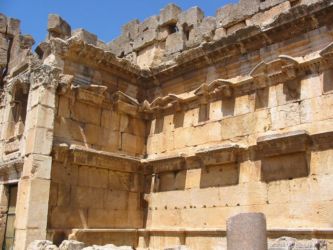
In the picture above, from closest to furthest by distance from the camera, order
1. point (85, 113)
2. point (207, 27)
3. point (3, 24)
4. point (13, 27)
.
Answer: point (85, 113)
point (207, 27)
point (3, 24)
point (13, 27)

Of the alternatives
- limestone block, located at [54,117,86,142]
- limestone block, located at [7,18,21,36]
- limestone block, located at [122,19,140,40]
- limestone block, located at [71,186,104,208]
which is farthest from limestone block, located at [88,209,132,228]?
limestone block, located at [7,18,21,36]

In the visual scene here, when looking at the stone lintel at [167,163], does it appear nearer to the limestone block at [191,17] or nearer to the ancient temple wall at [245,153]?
the ancient temple wall at [245,153]

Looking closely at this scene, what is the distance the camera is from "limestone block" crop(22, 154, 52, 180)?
27.2 feet

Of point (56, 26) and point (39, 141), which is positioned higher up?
point (56, 26)

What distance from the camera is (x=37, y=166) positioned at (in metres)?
8.34

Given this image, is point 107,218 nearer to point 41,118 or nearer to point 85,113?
point 85,113

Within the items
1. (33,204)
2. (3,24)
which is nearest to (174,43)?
(3,24)

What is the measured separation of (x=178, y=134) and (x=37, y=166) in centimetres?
→ 357

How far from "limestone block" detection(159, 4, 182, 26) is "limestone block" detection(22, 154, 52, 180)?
5540 mm

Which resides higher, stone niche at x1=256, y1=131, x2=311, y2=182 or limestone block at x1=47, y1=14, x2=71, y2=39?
limestone block at x1=47, y1=14, x2=71, y2=39

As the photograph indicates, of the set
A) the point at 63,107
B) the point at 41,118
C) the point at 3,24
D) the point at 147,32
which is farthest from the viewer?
the point at 3,24

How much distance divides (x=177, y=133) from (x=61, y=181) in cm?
313

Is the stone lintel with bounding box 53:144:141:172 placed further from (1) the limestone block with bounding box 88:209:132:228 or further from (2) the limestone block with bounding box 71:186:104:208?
(1) the limestone block with bounding box 88:209:132:228

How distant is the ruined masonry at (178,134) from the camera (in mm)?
7773
